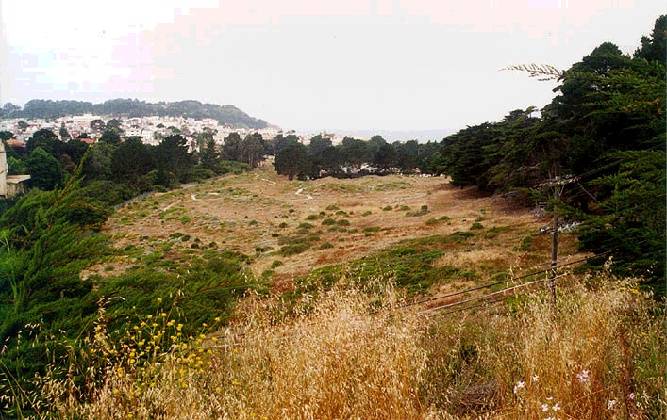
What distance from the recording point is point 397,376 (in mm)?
3037

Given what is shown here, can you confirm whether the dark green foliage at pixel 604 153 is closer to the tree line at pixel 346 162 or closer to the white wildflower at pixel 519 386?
the white wildflower at pixel 519 386

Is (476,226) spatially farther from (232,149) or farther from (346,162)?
(232,149)

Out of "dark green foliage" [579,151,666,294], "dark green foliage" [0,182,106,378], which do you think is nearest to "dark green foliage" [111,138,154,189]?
"dark green foliage" [0,182,106,378]

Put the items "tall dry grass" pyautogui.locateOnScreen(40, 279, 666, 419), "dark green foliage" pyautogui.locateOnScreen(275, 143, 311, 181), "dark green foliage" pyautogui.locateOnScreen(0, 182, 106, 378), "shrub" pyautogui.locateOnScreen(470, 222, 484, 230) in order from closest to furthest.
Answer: "tall dry grass" pyautogui.locateOnScreen(40, 279, 666, 419), "dark green foliage" pyautogui.locateOnScreen(0, 182, 106, 378), "shrub" pyautogui.locateOnScreen(470, 222, 484, 230), "dark green foliage" pyautogui.locateOnScreen(275, 143, 311, 181)

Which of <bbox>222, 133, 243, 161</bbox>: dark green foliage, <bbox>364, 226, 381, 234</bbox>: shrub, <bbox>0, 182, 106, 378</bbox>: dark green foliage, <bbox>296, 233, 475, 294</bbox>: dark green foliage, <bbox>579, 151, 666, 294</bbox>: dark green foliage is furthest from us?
<bbox>222, 133, 243, 161</bbox>: dark green foliage

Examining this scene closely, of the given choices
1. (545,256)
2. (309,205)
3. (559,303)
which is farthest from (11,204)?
(309,205)

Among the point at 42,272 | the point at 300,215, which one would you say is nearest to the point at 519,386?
the point at 42,272

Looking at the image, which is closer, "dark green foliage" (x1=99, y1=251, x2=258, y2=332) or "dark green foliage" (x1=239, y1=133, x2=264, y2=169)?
"dark green foliage" (x1=99, y1=251, x2=258, y2=332)

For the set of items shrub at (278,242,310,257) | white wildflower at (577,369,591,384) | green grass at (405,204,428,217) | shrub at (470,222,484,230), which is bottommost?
shrub at (278,242,310,257)

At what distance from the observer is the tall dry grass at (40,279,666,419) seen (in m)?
2.83

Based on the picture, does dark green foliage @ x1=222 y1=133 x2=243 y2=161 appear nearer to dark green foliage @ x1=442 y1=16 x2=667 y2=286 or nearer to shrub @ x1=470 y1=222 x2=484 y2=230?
dark green foliage @ x1=442 y1=16 x2=667 y2=286

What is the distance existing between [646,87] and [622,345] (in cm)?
174

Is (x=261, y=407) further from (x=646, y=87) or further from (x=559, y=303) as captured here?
(x=646, y=87)

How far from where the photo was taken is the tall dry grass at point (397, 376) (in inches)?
111
